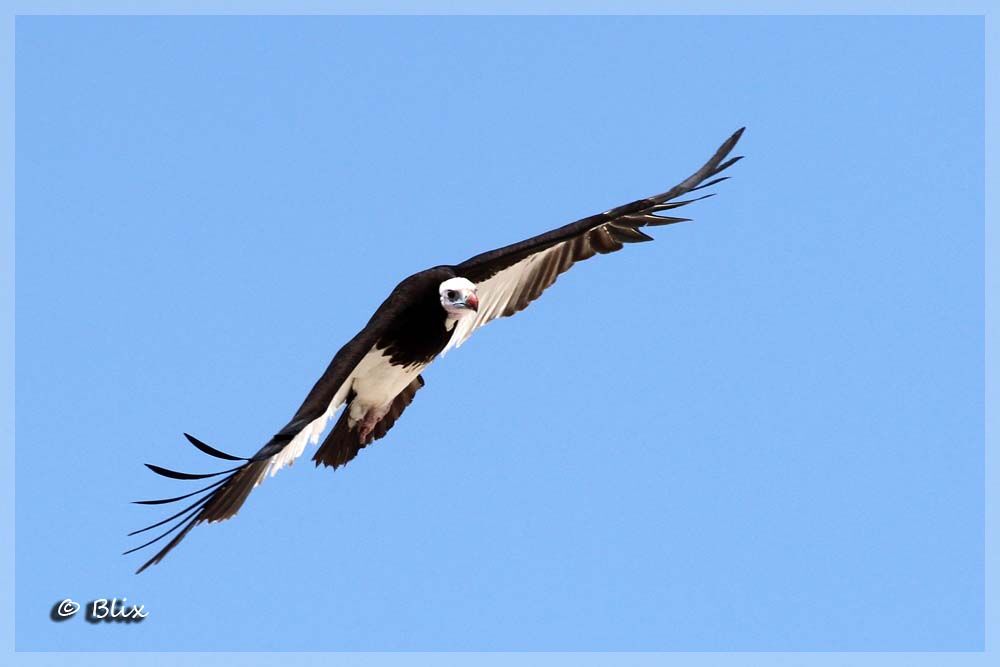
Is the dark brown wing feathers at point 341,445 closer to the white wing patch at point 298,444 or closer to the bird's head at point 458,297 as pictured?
the white wing patch at point 298,444

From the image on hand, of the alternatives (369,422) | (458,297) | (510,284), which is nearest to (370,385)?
(369,422)

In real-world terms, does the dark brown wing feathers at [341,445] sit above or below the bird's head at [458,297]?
below

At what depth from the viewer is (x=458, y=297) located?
1587 cm

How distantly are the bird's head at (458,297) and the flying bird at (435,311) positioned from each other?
0.01 meters

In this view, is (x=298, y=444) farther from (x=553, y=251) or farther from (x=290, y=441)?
(x=553, y=251)

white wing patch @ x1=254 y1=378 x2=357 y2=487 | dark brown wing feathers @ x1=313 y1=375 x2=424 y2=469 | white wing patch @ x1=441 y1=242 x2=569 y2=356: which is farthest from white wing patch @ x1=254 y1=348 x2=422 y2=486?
white wing patch @ x1=441 y1=242 x2=569 y2=356

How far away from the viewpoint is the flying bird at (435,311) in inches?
610

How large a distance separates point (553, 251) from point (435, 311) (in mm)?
1536

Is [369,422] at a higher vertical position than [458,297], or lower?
lower

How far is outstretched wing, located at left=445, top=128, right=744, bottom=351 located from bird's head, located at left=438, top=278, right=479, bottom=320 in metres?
0.36

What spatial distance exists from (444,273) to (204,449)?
4.45 meters

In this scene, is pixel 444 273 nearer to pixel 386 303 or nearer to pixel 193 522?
pixel 386 303

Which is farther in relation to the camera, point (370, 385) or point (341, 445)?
point (341, 445)

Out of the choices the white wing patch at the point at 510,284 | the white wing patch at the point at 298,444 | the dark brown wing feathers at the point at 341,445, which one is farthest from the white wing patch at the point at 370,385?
the white wing patch at the point at 510,284
